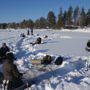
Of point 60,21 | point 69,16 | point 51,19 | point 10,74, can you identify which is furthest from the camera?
point 69,16

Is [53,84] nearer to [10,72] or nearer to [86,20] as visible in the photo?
[10,72]

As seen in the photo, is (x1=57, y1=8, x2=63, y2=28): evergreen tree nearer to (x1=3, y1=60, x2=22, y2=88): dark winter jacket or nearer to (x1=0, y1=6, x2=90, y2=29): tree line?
(x1=0, y1=6, x2=90, y2=29): tree line

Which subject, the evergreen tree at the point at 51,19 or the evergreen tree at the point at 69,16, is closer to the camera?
the evergreen tree at the point at 51,19

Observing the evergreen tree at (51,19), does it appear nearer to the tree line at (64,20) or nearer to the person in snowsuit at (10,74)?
the tree line at (64,20)

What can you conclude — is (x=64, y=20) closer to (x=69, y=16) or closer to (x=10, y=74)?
(x=69, y=16)

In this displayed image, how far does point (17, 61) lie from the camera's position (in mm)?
10461

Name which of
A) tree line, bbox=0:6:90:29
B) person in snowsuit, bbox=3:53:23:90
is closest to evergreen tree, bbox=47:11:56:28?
tree line, bbox=0:6:90:29

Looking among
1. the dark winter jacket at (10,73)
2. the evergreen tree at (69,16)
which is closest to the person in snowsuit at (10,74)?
the dark winter jacket at (10,73)

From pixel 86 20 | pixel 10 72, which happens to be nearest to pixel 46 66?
pixel 10 72

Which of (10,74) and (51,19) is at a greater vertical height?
(51,19)

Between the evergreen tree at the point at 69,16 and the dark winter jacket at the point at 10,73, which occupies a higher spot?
the evergreen tree at the point at 69,16

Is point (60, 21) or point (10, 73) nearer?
point (10, 73)

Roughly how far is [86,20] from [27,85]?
3217 inches

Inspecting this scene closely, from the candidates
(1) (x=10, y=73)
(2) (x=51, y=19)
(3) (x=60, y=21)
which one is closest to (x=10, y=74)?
(1) (x=10, y=73)
